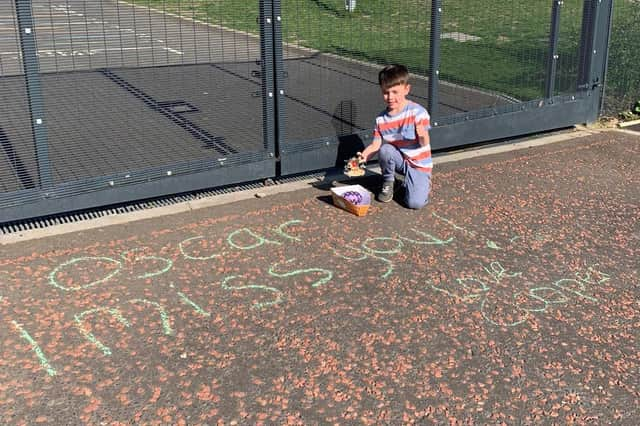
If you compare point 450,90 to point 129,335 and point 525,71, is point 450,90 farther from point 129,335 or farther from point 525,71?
point 129,335

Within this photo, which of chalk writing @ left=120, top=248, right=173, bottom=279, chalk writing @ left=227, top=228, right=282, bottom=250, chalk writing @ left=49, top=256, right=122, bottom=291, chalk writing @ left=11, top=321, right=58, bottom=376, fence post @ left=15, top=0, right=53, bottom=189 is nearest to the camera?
chalk writing @ left=11, top=321, right=58, bottom=376

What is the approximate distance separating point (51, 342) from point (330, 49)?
4594 millimetres

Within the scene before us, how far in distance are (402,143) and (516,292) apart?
1.89 m

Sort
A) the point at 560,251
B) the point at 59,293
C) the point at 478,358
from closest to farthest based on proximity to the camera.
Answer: the point at 478,358 → the point at 59,293 → the point at 560,251

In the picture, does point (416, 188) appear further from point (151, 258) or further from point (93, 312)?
point (93, 312)

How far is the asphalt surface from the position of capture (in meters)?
2.88

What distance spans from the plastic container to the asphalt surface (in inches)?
4.7

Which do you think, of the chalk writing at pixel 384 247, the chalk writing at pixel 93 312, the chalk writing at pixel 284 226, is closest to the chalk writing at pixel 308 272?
the chalk writing at pixel 384 247

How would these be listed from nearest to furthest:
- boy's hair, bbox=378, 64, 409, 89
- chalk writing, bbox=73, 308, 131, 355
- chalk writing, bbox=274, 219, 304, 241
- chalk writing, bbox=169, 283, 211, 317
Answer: chalk writing, bbox=73, 308, 131, 355 < chalk writing, bbox=169, 283, 211, 317 < chalk writing, bbox=274, 219, 304, 241 < boy's hair, bbox=378, 64, 409, 89

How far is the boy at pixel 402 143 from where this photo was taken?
5191 mm

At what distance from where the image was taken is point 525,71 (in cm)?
728

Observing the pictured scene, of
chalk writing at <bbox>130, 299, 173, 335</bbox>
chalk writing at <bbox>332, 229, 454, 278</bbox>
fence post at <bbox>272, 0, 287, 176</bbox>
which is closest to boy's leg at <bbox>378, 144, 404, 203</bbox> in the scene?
chalk writing at <bbox>332, 229, 454, 278</bbox>

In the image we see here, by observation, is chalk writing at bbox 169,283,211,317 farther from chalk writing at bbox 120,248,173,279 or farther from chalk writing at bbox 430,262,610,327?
chalk writing at bbox 430,262,610,327

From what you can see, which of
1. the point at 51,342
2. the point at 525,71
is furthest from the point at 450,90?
the point at 51,342
